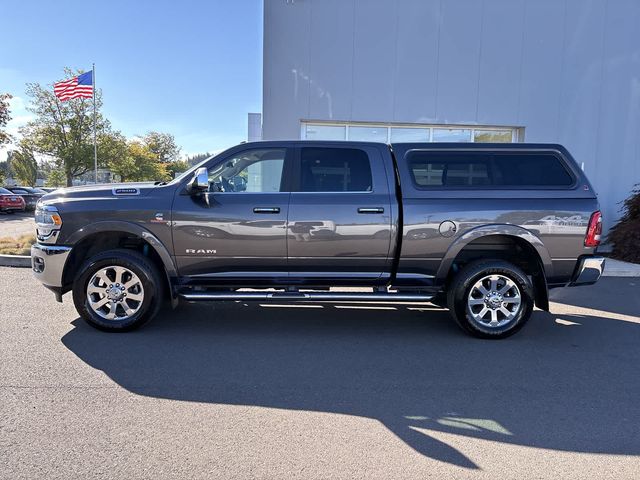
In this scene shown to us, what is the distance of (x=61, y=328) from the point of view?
198 inches

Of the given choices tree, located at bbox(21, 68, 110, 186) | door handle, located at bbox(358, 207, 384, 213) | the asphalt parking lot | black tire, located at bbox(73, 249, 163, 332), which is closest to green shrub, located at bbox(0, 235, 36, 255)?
the asphalt parking lot

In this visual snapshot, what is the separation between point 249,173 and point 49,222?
2.17 meters

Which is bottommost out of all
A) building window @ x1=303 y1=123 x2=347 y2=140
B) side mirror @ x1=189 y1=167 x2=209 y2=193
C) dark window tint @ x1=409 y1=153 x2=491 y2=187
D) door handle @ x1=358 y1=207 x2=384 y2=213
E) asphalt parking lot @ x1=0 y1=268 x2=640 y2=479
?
asphalt parking lot @ x1=0 y1=268 x2=640 y2=479

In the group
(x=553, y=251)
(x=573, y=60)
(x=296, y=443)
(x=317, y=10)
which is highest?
(x=317, y=10)

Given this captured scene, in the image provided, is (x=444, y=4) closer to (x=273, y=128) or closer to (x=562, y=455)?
(x=273, y=128)

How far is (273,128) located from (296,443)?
8.45 meters

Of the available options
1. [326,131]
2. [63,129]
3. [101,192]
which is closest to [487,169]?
[101,192]

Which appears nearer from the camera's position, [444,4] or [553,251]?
[553,251]

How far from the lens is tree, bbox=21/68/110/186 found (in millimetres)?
27766

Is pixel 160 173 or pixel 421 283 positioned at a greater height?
pixel 160 173

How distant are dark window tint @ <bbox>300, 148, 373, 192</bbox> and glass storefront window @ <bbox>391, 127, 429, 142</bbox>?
6136 millimetres

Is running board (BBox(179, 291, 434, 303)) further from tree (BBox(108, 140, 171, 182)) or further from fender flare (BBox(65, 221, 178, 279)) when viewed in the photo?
tree (BBox(108, 140, 171, 182))

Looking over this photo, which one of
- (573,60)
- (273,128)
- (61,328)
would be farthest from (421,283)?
(573,60)

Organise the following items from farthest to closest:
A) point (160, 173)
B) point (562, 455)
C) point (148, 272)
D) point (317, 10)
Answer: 1. point (160, 173)
2. point (317, 10)
3. point (148, 272)
4. point (562, 455)
